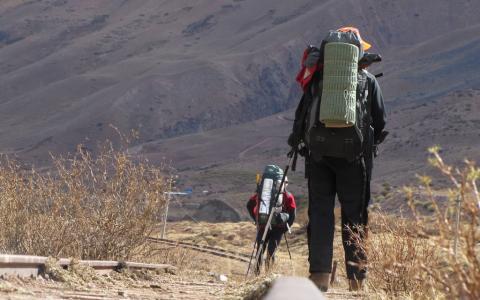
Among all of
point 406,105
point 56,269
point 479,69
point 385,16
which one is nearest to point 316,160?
point 56,269

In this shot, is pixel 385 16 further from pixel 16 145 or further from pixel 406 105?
pixel 16 145

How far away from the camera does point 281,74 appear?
129m

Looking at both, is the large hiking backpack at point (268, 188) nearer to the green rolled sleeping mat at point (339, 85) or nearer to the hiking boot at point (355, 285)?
the hiking boot at point (355, 285)

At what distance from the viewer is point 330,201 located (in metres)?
7.93

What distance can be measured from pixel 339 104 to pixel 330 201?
0.85 meters

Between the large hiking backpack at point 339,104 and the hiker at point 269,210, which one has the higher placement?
the large hiking backpack at point 339,104

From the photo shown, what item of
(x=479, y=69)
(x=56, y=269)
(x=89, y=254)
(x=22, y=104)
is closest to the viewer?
(x=56, y=269)

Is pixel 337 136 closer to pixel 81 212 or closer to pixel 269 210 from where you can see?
pixel 81 212

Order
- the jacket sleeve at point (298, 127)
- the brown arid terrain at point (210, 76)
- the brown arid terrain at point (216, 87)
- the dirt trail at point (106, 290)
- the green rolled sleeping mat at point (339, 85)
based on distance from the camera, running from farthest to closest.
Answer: the brown arid terrain at point (210, 76) → the brown arid terrain at point (216, 87) → the jacket sleeve at point (298, 127) → the green rolled sleeping mat at point (339, 85) → the dirt trail at point (106, 290)

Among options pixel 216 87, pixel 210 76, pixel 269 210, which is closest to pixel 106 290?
pixel 269 210

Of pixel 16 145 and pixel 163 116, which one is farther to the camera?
pixel 163 116

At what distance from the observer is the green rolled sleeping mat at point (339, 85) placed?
741cm

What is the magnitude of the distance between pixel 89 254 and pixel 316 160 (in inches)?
158

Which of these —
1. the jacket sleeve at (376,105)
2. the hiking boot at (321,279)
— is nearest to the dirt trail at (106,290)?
the hiking boot at (321,279)
